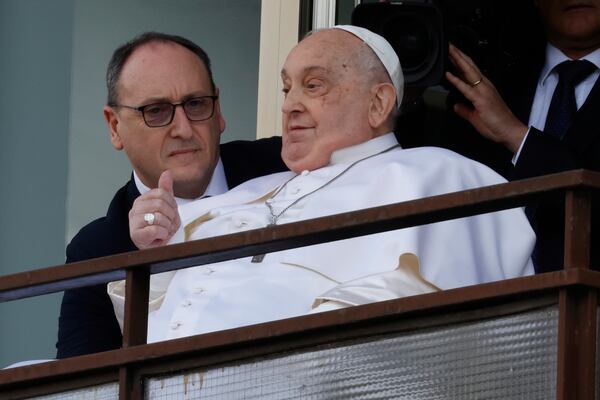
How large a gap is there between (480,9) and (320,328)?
7.82 feet

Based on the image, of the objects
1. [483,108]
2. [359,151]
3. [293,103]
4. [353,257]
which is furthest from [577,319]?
[483,108]

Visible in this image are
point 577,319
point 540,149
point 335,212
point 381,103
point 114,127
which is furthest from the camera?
point 114,127

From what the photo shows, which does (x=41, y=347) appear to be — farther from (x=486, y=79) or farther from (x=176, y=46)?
(x=486, y=79)

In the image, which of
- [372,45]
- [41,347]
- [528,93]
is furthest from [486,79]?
[41,347]

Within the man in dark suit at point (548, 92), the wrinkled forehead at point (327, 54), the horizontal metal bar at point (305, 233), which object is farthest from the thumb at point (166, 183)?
the man in dark suit at point (548, 92)

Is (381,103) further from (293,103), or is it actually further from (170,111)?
(170,111)

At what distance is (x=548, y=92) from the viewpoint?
566 cm

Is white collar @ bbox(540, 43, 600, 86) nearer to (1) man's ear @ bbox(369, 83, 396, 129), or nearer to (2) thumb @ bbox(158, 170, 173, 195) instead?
(1) man's ear @ bbox(369, 83, 396, 129)

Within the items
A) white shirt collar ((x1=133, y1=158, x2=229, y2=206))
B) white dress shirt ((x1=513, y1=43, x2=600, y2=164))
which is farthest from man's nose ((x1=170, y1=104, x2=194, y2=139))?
white dress shirt ((x1=513, y1=43, x2=600, y2=164))

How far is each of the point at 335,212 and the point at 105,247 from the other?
3.13 ft

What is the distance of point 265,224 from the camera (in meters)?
4.93

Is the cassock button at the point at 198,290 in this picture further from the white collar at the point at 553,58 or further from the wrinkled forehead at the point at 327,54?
the white collar at the point at 553,58

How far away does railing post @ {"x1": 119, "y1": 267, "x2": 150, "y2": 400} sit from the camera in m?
3.89

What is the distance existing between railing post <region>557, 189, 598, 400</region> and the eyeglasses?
2229mm
